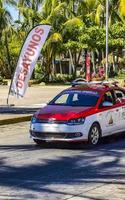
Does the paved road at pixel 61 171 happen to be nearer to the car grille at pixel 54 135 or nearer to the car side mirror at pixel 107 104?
the car grille at pixel 54 135

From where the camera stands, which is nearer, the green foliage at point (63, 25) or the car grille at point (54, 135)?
the car grille at point (54, 135)

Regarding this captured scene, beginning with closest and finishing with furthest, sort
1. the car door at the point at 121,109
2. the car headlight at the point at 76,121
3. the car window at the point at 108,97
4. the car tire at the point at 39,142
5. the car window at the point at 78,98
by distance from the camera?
the car headlight at the point at 76,121 < the car tire at the point at 39,142 < the car window at the point at 78,98 < the car window at the point at 108,97 < the car door at the point at 121,109

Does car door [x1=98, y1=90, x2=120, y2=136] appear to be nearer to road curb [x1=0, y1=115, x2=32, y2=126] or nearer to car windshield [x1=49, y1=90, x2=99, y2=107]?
car windshield [x1=49, y1=90, x2=99, y2=107]

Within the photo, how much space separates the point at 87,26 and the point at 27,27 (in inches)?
220

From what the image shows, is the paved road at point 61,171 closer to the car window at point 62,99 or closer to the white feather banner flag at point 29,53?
the car window at point 62,99

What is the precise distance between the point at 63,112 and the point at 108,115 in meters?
1.48

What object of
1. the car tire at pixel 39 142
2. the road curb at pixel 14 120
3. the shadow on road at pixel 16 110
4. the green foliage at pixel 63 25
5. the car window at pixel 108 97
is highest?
the green foliage at pixel 63 25

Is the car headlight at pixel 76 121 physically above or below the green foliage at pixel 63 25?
below

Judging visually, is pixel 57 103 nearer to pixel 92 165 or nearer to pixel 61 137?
pixel 61 137

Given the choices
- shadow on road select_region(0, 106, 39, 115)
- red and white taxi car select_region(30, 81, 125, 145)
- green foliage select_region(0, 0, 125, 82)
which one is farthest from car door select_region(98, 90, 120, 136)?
green foliage select_region(0, 0, 125, 82)

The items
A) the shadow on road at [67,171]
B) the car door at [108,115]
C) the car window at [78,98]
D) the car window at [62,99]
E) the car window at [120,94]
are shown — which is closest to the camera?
the shadow on road at [67,171]

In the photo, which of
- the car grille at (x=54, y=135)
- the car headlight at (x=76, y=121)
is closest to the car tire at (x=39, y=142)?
the car grille at (x=54, y=135)

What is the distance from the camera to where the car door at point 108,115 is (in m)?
15.1

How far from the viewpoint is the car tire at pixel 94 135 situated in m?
14.5
